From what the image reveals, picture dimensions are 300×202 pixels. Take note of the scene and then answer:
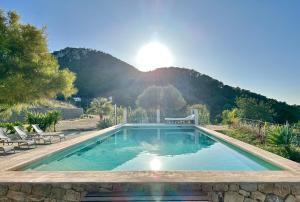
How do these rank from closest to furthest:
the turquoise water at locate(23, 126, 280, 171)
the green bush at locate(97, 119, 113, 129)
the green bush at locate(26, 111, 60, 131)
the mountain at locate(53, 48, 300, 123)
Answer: the turquoise water at locate(23, 126, 280, 171)
the green bush at locate(26, 111, 60, 131)
the green bush at locate(97, 119, 113, 129)
the mountain at locate(53, 48, 300, 123)

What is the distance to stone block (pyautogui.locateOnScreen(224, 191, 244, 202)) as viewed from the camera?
4930 millimetres

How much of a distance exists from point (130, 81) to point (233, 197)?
2349 inches

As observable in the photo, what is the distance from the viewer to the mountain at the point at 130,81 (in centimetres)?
5156

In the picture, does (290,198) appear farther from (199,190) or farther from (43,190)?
(43,190)

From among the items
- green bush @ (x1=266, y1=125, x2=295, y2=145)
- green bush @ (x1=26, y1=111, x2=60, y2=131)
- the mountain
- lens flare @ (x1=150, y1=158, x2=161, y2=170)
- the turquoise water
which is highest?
the mountain

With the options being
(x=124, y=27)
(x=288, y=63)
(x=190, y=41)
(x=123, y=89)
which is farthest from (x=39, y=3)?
(x=123, y=89)

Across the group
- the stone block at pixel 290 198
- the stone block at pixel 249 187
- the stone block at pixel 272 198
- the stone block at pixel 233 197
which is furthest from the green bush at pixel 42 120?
the stone block at pixel 290 198

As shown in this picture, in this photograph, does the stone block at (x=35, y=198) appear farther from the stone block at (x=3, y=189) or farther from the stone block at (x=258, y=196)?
the stone block at (x=258, y=196)

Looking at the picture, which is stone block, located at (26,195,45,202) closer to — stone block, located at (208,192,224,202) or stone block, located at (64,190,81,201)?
stone block, located at (64,190,81,201)

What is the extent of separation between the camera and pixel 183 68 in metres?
63.9

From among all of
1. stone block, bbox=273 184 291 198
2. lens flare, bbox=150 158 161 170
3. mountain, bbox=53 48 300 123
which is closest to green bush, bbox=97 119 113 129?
lens flare, bbox=150 158 161 170

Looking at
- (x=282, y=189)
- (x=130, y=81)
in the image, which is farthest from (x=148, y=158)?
(x=130, y=81)

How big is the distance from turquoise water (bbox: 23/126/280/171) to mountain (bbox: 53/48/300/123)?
33.6 m

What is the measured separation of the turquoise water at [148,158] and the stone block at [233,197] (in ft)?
7.25
